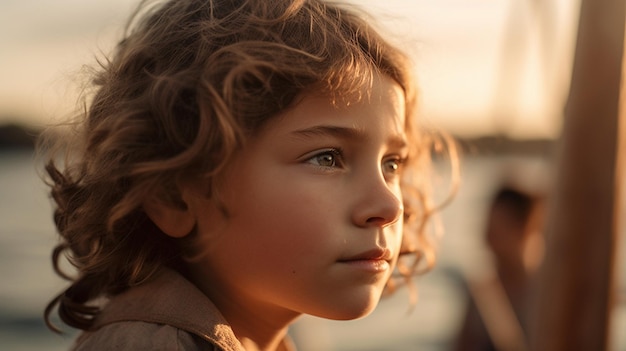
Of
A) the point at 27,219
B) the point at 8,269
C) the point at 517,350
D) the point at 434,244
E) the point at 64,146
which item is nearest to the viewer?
the point at 64,146

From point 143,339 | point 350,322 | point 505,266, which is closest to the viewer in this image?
point 143,339

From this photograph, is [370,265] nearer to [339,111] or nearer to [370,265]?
[370,265]

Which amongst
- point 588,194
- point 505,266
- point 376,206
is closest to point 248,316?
point 376,206

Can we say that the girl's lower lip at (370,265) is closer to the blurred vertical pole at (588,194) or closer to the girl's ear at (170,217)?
the girl's ear at (170,217)

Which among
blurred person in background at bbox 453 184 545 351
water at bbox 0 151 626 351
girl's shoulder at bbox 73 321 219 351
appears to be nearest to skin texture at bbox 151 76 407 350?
girl's shoulder at bbox 73 321 219 351

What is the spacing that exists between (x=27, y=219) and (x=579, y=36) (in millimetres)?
12462

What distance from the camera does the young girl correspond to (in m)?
1.43

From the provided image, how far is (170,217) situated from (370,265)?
12.2 inches

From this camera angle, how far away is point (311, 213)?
1.42 meters

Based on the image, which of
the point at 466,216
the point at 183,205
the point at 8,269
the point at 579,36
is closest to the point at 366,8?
the point at 579,36

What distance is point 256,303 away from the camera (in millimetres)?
1540

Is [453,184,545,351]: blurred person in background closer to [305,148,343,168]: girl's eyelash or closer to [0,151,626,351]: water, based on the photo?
[0,151,626,351]: water

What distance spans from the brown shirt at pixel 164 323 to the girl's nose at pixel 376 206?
0.26 meters

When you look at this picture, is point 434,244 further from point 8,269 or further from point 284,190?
point 8,269
